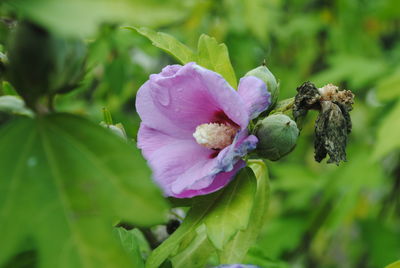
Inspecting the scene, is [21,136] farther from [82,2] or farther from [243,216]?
[243,216]

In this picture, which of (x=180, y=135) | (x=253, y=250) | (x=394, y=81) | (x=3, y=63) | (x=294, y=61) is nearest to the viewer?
(x=3, y=63)

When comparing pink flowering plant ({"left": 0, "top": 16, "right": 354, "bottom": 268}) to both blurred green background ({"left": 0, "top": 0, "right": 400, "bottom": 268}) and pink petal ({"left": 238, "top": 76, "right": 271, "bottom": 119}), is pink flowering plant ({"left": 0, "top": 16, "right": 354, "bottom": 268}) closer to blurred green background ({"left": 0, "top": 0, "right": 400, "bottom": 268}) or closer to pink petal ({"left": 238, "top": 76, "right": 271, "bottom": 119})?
pink petal ({"left": 238, "top": 76, "right": 271, "bottom": 119})

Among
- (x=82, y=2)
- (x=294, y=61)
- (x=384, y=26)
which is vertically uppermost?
(x=82, y=2)

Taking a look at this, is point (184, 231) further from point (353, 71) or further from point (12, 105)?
point (353, 71)

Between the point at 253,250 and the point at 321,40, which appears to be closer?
the point at 253,250

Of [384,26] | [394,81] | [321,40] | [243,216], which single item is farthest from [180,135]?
[384,26]

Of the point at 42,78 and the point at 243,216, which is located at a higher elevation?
the point at 42,78

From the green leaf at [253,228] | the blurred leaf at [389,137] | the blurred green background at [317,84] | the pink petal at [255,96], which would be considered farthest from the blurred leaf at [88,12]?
the blurred leaf at [389,137]
